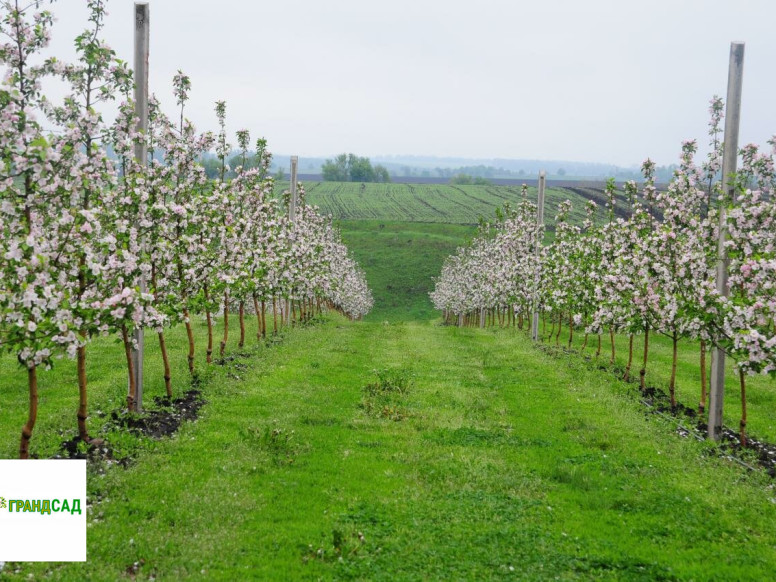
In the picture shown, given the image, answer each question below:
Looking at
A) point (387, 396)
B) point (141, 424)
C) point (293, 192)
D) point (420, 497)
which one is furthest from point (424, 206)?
point (420, 497)

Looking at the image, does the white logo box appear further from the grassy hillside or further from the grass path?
the grassy hillside

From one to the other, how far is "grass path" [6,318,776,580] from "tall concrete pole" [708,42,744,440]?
1232 mm

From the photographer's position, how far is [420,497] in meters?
12.2

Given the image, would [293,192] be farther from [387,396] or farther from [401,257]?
[401,257]

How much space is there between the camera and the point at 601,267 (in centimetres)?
2675

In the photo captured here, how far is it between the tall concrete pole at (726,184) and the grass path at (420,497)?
4.04 ft

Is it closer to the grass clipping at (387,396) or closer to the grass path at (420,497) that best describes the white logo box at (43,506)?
the grass path at (420,497)

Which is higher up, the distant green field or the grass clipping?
the distant green field

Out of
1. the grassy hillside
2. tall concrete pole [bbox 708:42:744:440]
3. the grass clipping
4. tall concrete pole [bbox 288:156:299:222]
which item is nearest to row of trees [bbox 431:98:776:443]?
tall concrete pole [bbox 708:42:744:440]

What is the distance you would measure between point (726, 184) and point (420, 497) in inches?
451

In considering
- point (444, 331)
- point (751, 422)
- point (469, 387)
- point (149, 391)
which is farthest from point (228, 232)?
point (444, 331)

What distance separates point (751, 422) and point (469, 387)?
8840mm

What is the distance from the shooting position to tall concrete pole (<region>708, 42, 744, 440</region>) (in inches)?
666

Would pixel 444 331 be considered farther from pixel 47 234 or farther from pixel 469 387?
pixel 47 234
